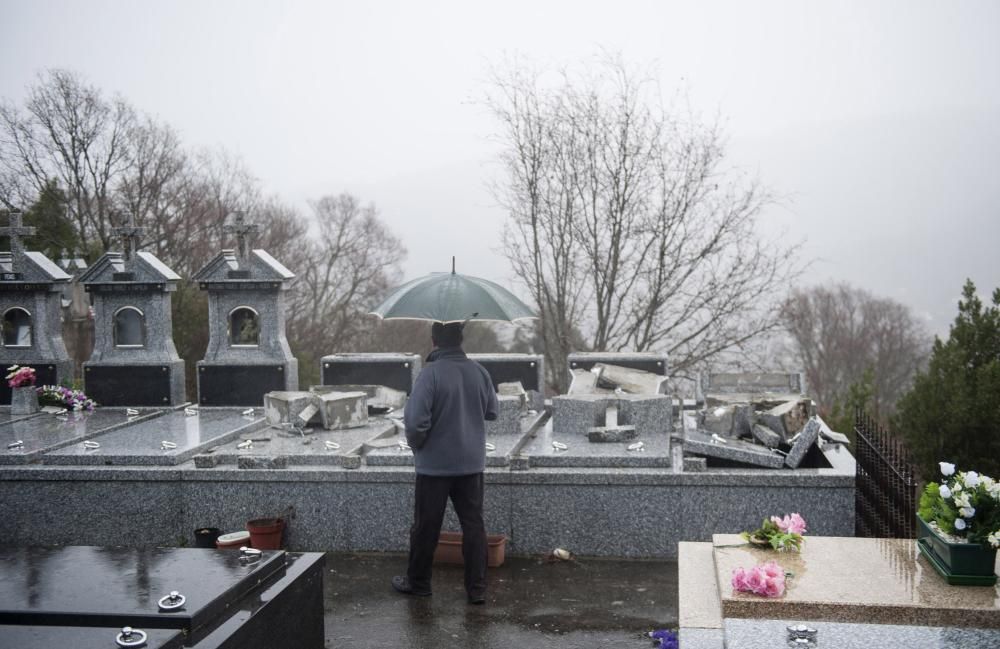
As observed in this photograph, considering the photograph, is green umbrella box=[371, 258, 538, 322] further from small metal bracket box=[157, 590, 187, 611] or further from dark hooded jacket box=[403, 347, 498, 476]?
small metal bracket box=[157, 590, 187, 611]

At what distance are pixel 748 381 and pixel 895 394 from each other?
84.1ft

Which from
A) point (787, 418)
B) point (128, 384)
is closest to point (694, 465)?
point (787, 418)

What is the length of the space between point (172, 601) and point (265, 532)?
11.5 feet

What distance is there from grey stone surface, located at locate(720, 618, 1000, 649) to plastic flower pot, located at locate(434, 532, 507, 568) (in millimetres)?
3396

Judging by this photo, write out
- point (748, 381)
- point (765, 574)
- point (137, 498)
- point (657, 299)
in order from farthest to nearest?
point (657, 299) → point (748, 381) → point (137, 498) → point (765, 574)

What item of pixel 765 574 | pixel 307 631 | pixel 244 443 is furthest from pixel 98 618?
pixel 244 443

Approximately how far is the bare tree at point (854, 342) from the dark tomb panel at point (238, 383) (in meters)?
24.3

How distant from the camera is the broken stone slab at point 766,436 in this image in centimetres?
812

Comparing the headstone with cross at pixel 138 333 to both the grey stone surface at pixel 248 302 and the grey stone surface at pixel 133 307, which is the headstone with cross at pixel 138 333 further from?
the grey stone surface at pixel 248 302

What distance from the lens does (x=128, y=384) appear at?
11227 millimetres

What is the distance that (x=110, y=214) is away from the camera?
86.5 feet

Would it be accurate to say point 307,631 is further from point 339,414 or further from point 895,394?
point 895,394

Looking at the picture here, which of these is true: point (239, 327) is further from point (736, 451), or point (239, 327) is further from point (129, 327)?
point (736, 451)

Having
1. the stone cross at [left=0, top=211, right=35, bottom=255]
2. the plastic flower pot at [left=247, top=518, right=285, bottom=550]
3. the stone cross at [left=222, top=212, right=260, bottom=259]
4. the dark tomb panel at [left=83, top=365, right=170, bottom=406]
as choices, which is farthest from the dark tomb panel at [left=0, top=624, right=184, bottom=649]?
the stone cross at [left=0, top=211, right=35, bottom=255]
